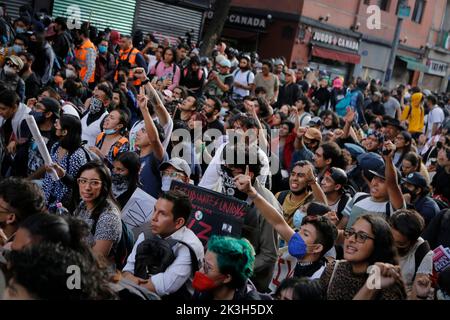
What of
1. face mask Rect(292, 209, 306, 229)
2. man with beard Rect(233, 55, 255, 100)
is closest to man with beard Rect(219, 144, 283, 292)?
face mask Rect(292, 209, 306, 229)

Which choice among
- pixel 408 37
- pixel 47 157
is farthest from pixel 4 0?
pixel 408 37

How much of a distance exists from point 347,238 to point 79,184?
71.9 inches

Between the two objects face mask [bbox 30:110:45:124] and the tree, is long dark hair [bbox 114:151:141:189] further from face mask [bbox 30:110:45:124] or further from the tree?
the tree

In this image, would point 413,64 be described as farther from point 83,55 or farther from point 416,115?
point 83,55

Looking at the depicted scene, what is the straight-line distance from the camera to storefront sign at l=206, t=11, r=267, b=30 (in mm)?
25500

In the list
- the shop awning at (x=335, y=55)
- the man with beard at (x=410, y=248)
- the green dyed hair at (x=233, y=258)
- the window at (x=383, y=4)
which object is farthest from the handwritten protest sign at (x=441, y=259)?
the window at (x=383, y=4)

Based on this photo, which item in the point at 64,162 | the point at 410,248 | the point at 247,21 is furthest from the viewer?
the point at 247,21

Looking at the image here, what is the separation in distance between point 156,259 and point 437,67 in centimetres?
3652

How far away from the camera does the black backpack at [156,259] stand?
3746mm

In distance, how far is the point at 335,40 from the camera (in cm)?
2753

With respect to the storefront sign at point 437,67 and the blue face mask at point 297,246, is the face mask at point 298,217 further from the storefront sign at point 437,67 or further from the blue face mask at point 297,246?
the storefront sign at point 437,67

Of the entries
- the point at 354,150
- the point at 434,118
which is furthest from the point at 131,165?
the point at 434,118

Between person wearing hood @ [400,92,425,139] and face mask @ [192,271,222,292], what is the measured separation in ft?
36.1

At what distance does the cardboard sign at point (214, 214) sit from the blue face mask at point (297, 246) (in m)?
0.36
